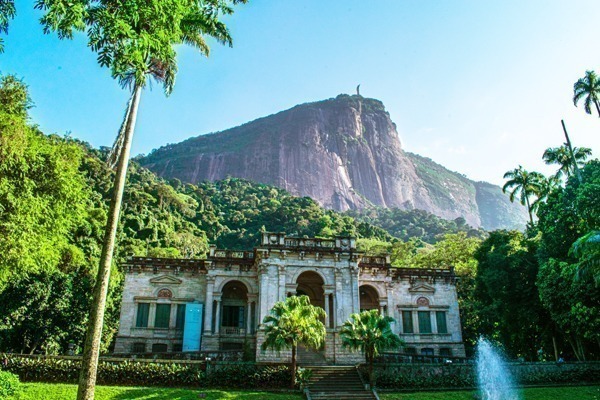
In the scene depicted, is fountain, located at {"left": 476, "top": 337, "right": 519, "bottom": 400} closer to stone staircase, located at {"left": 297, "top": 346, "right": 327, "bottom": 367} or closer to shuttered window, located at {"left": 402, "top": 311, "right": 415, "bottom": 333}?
shuttered window, located at {"left": 402, "top": 311, "right": 415, "bottom": 333}

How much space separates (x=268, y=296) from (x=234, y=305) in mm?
5957

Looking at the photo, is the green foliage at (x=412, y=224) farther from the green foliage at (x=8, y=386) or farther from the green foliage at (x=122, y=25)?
the green foliage at (x=122, y=25)

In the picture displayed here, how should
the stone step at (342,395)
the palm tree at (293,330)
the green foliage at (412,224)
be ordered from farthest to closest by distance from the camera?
1. the green foliage at (412,224)
2. the palm tree at (293,330)
3. the stone step at (342,395)

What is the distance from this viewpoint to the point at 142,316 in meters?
31.2

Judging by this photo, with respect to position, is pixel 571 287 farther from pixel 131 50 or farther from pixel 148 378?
pixel 131 50

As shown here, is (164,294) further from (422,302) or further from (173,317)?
(422,302)

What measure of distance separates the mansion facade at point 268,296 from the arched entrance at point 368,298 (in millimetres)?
80

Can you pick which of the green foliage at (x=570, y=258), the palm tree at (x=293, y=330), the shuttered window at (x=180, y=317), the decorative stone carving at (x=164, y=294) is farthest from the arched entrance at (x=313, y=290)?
the green foliage at (x=570, y=258)

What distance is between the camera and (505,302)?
29.8 m

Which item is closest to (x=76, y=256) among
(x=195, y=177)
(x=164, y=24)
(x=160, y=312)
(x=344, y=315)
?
(x=160, y=312)

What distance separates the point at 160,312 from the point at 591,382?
27.5 metres

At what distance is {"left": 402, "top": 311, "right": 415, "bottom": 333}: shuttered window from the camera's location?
33625 millimetres

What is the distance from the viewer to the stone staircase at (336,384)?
20.9 m

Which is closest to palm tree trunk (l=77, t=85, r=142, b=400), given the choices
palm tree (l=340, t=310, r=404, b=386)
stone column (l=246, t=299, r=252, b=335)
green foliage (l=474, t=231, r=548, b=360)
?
palm tree (l=340, t=310, r=404, b=386)
